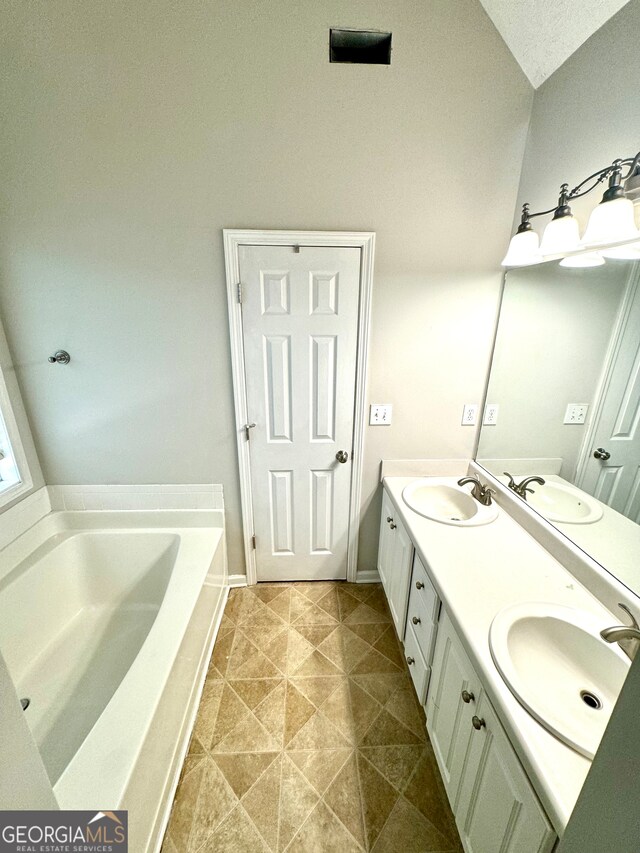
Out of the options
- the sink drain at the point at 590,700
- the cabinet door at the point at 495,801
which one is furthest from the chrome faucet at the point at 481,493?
the cabinet door at the point at 495,801

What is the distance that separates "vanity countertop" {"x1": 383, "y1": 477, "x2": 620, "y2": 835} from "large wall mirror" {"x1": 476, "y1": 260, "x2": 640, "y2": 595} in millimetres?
154

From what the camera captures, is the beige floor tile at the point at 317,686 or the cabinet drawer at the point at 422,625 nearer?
the cabinet drawer at the point at 422,625

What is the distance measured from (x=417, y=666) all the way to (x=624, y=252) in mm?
1728

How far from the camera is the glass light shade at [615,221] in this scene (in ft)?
3.16

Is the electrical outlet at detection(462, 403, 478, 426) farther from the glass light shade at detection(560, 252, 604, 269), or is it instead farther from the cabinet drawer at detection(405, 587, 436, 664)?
the cabinet drawer at detection(405, 587, 436, 664)

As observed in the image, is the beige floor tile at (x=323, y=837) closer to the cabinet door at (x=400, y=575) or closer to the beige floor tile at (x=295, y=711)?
the beige floor tile at (x=295, y=711)

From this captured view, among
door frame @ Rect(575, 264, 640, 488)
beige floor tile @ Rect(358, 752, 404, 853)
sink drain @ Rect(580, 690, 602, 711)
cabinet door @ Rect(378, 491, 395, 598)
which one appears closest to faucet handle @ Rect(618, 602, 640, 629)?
sink drain @ Rect(580, 690, 602, 711)

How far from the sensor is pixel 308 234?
4.99 feet

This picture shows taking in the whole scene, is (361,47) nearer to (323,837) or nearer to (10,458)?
(10,458)

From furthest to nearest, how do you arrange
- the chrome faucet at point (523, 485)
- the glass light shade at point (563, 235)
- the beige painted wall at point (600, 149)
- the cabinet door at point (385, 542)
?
the cabinet door at point (385, 542)
the chrome faucet at point (523, 485)
the glass light shade at point (563, 235)
the beige painted wall at point (600, 149)

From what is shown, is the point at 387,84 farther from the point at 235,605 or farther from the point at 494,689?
the point at 235,605

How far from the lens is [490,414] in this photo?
178 centimetres

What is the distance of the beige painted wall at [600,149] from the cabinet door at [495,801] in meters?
0.21

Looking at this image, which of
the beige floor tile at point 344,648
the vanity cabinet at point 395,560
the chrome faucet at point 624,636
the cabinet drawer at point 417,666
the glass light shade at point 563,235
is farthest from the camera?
the beige floor tile at point 344,648
